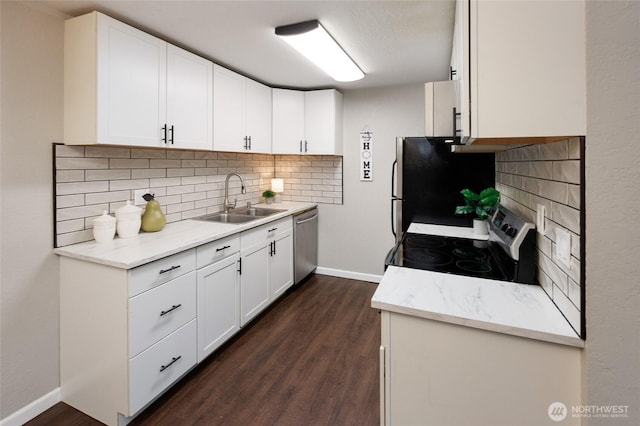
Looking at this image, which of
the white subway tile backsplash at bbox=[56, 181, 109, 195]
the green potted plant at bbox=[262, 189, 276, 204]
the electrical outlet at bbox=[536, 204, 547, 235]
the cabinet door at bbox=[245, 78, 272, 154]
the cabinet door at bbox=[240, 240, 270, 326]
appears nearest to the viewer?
the electrical outlet at bbox=[536, 204, 547, 235]

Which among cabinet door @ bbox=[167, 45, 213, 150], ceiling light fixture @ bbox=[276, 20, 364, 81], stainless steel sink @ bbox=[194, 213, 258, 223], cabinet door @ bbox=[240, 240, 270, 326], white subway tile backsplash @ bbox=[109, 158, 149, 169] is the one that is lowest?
cabinet door @ bbox=[240, 240, 270, 326]

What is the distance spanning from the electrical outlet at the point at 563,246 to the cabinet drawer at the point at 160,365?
2.01 metres

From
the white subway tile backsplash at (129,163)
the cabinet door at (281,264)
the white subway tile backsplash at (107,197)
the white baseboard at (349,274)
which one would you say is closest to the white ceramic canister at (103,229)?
the white subway tile backsplash at (107,197)

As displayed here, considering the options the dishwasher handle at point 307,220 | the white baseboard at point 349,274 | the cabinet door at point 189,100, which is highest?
the cabinet door at point 189,100

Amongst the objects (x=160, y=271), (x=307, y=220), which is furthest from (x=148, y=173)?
(x=307, y=220)

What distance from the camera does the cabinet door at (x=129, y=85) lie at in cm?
183

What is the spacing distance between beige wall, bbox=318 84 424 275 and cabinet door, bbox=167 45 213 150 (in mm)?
1804

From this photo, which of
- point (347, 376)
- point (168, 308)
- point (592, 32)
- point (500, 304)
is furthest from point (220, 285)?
point (592, 32)

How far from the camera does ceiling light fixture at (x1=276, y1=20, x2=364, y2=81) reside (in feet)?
6.81

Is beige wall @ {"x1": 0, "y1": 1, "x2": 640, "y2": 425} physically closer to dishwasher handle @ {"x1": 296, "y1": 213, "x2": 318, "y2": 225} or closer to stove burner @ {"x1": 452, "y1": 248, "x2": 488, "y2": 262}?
dishwasher handle @ {"x1": 296, "y1": 213, "x2": 318, "y2": 225}

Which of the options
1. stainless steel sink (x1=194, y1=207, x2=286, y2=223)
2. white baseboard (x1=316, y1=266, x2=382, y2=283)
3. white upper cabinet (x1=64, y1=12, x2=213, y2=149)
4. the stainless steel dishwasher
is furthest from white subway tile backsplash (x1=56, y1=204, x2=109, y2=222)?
white baseboard (x1=316, y1=266, x2=382, y2=283)

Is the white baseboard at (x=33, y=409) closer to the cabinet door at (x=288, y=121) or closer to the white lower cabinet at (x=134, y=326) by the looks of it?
the white lower cabinet at (x=134, y=326)

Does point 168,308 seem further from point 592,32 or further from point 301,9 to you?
point 592,32

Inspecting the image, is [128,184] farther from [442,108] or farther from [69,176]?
[442,108]
